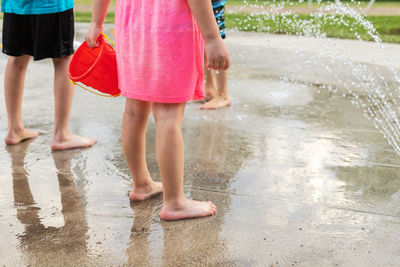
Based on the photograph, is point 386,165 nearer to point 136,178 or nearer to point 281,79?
point 136,178

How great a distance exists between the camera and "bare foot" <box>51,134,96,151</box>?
306 cm

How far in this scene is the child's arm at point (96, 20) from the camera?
90.5 inches

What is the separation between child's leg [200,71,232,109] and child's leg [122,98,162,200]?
1565 millimetres

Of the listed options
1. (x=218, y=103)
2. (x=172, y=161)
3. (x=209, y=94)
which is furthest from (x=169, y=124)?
(x=209, y=94)

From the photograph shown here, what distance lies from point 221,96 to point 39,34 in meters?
1.53

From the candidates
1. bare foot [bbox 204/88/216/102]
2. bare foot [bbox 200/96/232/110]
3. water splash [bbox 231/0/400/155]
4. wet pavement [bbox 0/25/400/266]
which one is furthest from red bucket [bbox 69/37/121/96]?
bare foot [bbox 204/88/216/102]

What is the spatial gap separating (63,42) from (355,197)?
5.67 ft

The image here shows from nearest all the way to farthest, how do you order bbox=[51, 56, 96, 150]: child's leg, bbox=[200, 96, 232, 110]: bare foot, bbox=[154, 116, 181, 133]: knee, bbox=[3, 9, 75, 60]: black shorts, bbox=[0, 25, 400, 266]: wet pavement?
bbox=[0, 25, 400, 266]: wet pavement < bbox=[154, 116, 181, 133]: knee < bbox=[3, 9, 75, 60]: black shorts < bbox=[51, 56, 96, 150]: child's leg < bbox=[200, 96, 232, 110]: bare foot

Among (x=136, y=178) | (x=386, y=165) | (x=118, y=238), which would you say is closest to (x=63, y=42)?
(x=136, y=178)

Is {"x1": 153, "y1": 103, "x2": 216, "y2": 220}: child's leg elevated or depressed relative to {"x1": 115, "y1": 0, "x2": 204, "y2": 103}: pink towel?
depressed

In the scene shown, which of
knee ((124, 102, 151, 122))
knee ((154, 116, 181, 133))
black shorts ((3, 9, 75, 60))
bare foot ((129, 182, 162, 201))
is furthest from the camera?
black shorts ((3, 9, 75, 60))

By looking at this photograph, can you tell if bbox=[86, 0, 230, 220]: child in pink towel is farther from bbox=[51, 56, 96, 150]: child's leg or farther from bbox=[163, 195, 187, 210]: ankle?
bbox=[51, 56, 96, 150]: child's leg

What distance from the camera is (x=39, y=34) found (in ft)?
9.69

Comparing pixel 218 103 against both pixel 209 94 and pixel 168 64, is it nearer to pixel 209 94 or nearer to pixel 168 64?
pixel 209 94
